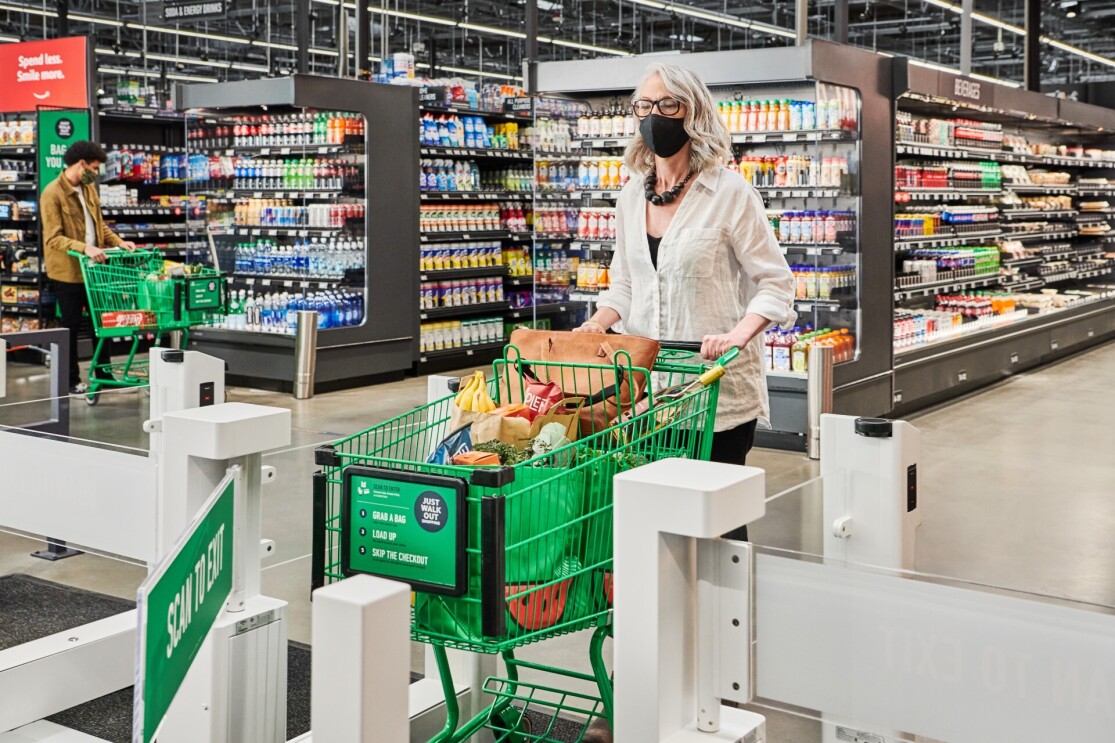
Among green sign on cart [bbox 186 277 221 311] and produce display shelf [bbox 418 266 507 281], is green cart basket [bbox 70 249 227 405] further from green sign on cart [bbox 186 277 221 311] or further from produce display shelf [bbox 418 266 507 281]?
produce display shelf [bbox 418 266 507 281]

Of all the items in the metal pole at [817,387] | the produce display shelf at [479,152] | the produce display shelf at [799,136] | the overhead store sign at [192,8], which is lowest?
the metal pole at [817,387]

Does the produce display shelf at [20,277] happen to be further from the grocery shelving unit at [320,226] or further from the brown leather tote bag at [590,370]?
the brown leather tote bag at [590,370]

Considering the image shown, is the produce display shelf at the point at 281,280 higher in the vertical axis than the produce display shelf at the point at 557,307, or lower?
higher

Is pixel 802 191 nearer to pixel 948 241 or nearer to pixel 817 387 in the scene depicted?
pixel 817 387

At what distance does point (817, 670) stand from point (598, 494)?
0.68 metres

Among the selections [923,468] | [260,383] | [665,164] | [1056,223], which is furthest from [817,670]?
[1056,223]

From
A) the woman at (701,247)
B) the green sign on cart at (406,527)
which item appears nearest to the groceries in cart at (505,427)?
the green sign on cart at (406,527)

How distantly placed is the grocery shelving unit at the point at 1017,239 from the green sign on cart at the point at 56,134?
6.54m

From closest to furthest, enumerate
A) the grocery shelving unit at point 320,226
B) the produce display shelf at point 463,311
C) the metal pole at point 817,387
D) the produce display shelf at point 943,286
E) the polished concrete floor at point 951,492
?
the polished concrete floor at point 951,492, the metal pole at point 817,387, the produce display shelf at point 943,286, the grocery shelving unit at point 320,226, the produce display shelf at point 463,311

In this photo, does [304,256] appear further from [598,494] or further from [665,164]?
[598,494]

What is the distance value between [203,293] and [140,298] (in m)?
0.43

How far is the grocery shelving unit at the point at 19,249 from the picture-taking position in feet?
35.1

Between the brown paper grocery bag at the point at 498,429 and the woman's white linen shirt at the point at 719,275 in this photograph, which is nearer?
the brown paper grocery bag at the point at 498,429

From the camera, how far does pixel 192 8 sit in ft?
36.2
